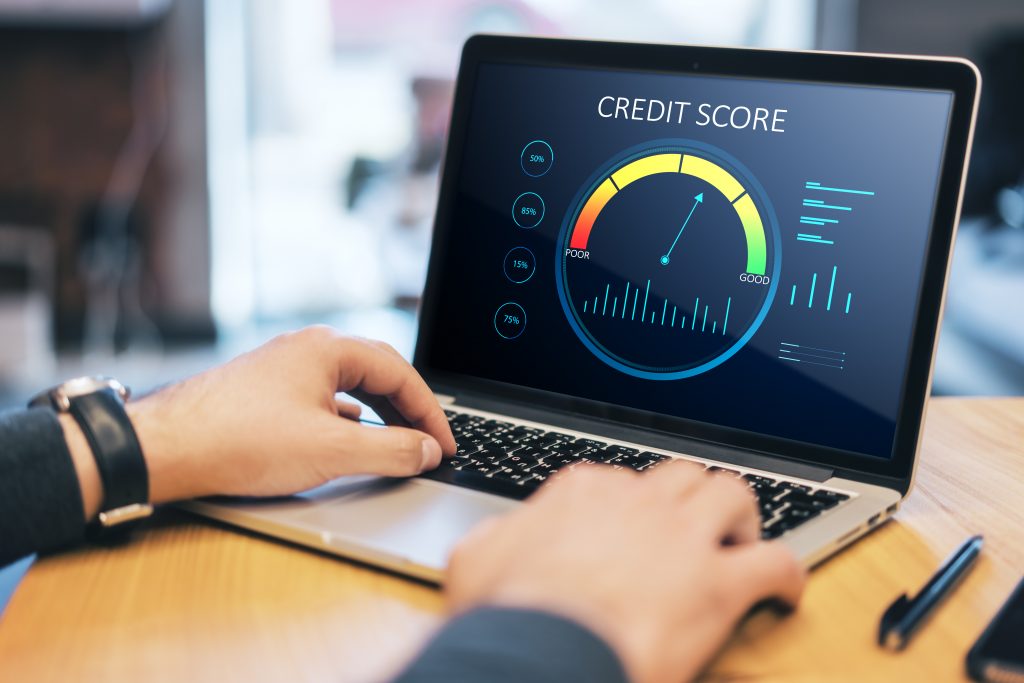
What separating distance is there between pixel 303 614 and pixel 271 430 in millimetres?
142

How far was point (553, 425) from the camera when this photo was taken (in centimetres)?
77

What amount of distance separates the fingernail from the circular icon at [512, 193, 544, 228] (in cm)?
24

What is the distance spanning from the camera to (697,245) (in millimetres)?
747

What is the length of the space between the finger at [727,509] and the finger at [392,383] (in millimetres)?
242

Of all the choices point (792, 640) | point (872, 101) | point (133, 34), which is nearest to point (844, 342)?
point (872, 101)

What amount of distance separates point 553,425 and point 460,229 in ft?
0.64

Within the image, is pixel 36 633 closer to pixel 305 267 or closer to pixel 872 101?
pixel 872 101

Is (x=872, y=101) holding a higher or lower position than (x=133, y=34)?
lower

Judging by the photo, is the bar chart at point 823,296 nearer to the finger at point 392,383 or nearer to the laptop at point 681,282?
the laptop at point 681,282

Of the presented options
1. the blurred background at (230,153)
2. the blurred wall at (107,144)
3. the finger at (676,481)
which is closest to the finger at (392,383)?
the finger at (676,481)

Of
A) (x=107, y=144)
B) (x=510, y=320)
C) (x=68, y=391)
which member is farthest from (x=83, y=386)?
(x=107, y=144)

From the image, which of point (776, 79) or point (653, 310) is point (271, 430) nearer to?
point (653, 310)


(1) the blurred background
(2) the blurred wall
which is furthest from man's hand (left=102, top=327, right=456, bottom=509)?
(2) the blurred wall

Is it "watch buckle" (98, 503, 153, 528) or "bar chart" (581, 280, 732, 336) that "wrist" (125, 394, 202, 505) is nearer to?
"watch buckle" (98, 503, 153, 528)
